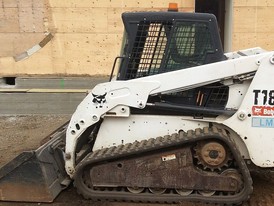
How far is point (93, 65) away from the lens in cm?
1095

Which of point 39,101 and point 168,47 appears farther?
point 39,101

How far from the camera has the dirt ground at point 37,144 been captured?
432 cm

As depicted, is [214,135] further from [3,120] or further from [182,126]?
[3,120]

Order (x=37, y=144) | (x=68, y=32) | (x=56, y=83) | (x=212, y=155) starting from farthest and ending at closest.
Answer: (x=68, y=32), (x=56, y=83), (x=37, y=144), (x=212, y=155)

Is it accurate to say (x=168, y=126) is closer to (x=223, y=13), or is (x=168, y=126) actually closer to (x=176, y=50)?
(x=176, y=50)

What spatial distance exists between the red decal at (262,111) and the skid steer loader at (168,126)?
0.03ft

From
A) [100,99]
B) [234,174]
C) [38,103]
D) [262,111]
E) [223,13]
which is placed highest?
[223,13]

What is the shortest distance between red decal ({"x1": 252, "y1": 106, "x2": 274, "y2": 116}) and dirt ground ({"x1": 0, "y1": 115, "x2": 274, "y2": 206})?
99 centimetres

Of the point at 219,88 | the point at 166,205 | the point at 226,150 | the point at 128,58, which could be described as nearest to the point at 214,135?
the point at 226,150

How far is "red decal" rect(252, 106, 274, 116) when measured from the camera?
4.12m

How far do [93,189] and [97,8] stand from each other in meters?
7.37

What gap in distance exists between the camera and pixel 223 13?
12227 millimetres

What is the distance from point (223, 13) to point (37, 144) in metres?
7.77

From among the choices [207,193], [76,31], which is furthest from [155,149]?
[76,31]
